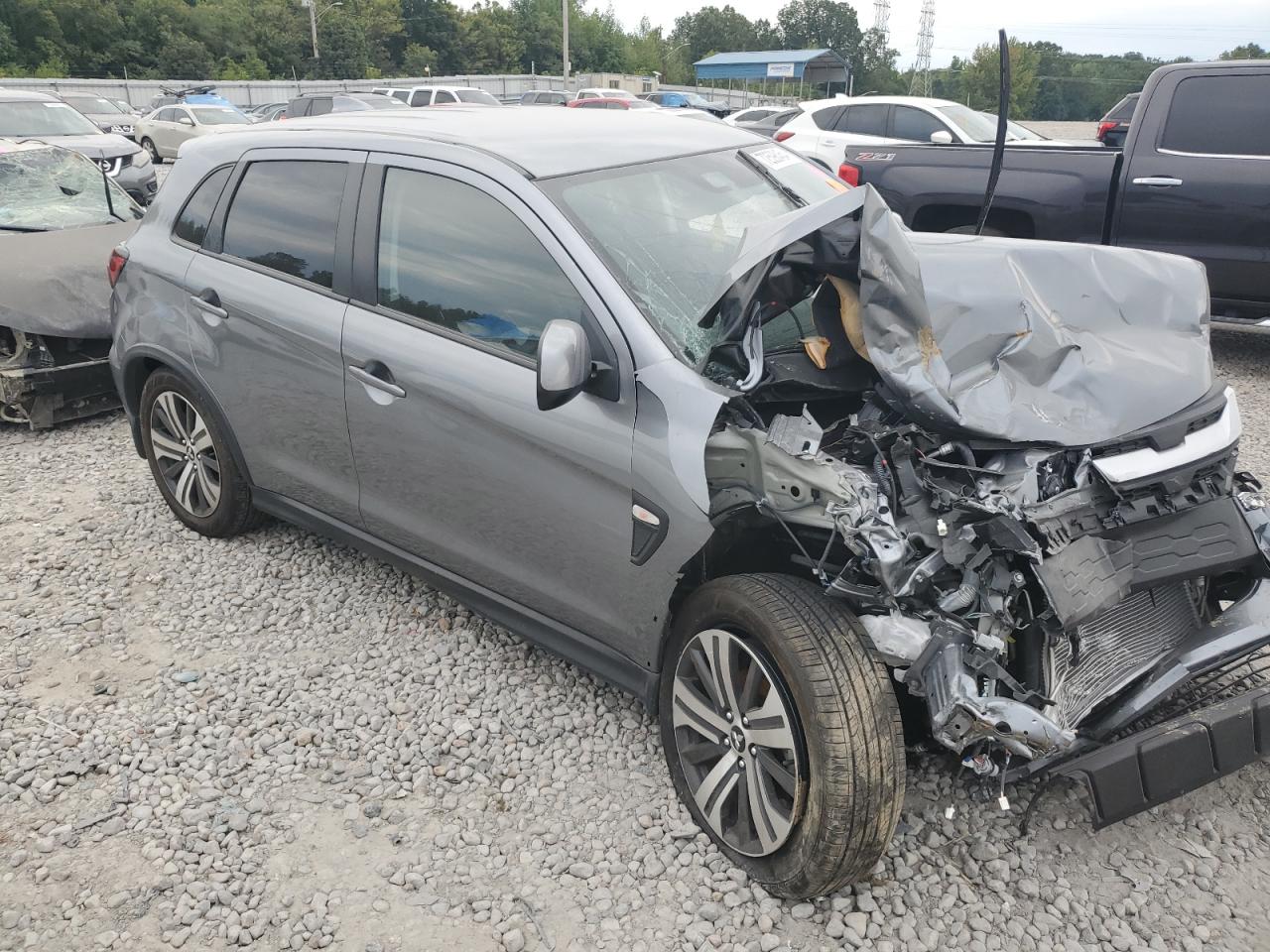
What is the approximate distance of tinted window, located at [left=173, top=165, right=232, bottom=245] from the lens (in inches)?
161

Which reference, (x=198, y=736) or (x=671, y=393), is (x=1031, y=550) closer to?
(x=671, y=393)

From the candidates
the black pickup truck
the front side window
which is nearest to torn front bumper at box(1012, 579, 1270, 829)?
the black pickup truck

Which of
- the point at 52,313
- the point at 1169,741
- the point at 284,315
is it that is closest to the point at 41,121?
the point at 52,313

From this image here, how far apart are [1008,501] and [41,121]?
1459 cm

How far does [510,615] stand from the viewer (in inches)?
128

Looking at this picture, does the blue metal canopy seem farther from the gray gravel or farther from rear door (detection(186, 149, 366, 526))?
the gray gravel

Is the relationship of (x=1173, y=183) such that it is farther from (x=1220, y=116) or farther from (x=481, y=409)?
(x=481, y=409)

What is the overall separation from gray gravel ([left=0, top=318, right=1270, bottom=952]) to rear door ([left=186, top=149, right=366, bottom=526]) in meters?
0.69

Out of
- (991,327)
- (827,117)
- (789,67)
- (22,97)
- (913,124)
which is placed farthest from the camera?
(789,67)

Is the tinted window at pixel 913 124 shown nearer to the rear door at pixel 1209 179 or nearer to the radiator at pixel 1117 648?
the rear door at pixel 1209 179

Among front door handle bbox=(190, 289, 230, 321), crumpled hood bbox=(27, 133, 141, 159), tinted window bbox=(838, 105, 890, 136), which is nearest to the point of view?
front door handle bbox=(190, 289, 230, 321)

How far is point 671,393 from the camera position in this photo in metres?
2.67

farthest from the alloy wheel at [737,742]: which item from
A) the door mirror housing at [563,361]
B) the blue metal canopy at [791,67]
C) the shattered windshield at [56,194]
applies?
the blue metal canopy at [791,67]

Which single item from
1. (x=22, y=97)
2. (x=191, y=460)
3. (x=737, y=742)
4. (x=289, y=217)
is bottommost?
(x=737, y=742)
